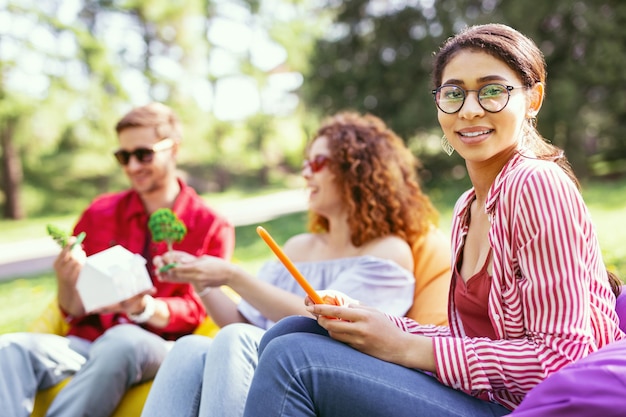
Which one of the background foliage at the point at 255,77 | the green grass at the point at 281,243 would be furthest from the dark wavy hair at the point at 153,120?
the background foliage at the point at 255,77

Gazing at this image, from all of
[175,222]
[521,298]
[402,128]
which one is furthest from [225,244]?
[402,128]

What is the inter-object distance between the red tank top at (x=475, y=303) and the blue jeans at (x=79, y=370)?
1265 millimetres

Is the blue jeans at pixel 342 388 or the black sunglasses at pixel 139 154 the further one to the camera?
the black sunglasses at pixel 139 154

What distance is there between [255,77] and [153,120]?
14517mm

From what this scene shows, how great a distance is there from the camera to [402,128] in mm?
11781

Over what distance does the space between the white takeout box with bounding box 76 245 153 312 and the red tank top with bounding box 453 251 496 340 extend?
1.30 m

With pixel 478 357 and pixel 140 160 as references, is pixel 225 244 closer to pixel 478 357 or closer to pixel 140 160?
pixel 140 160

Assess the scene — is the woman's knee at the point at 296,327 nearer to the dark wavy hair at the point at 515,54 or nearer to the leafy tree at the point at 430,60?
the dark wavy hair at the point at 515,54

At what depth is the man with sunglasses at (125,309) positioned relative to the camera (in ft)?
7.48

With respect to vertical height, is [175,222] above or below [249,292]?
above

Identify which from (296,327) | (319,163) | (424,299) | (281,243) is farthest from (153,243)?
(281,243)

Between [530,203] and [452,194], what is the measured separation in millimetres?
10455

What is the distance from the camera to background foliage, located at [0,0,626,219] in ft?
36.7

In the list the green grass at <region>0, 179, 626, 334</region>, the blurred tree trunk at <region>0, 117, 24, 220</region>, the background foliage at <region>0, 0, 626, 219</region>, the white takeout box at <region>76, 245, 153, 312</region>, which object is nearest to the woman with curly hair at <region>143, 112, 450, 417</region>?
the white takeout box at <region>76, 245, 153, 312</region>
